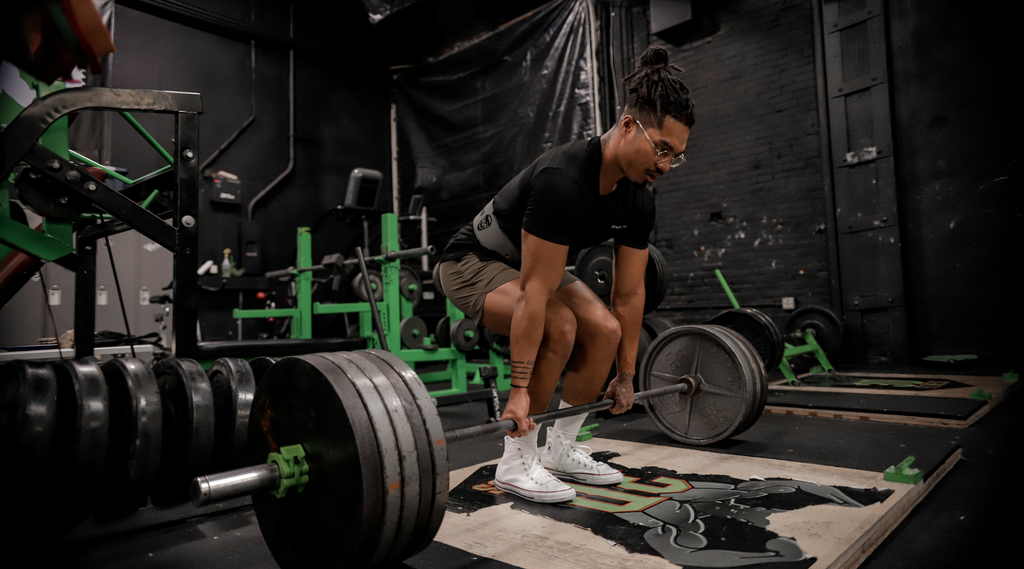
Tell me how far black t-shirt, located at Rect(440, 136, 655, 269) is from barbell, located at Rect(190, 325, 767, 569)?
0.59m

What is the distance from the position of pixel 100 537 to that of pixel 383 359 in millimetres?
1130

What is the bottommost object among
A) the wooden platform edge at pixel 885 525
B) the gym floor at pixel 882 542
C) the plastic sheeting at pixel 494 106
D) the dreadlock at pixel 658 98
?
the gym floor at pixel 882 542

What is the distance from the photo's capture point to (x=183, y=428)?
1742mm

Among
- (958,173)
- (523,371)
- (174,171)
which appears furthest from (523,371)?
(958,173)

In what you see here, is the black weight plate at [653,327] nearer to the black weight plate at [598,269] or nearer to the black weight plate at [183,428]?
the black weight plate at [598,269]

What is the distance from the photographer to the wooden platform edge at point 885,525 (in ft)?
4.13

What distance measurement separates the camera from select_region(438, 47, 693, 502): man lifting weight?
154 cm

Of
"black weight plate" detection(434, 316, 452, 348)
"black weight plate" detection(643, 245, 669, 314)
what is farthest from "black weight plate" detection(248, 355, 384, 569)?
"black weight plate" detection(434, 316, 452, 348)

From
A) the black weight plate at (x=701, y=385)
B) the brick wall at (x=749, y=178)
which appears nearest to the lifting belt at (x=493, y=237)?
the black weight plate at (x=701, y=385)

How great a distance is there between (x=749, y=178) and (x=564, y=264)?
4.52 metres

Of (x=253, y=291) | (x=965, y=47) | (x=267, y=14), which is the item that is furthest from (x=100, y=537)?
(x=267, y=14)

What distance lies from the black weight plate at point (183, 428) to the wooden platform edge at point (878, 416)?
285 centimetres

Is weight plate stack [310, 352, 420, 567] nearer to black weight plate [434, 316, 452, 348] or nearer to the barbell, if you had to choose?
the barbell

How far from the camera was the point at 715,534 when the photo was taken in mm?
1409
